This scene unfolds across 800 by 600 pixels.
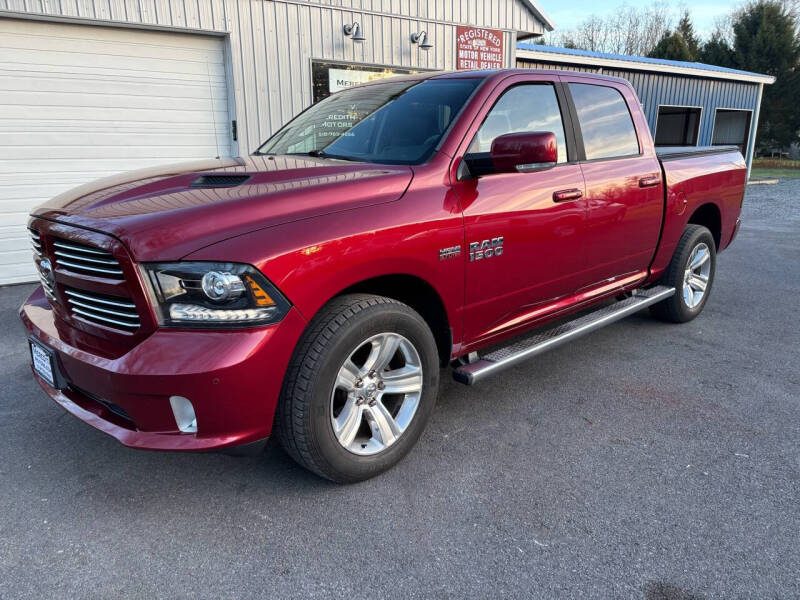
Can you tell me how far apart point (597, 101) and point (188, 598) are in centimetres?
377

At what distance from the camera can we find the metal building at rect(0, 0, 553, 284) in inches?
263

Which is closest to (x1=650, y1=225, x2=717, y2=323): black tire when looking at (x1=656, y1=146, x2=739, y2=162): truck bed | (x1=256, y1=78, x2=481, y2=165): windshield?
(x1=656, y1=146, x2=739, y2=162): truck bed

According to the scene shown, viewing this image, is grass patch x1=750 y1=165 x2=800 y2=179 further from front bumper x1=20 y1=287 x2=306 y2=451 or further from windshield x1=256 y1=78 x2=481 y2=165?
front bumper x1=20 y1=287 x2=306 y2=451

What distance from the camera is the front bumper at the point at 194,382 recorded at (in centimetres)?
220

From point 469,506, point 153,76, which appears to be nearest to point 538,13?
point 153,76

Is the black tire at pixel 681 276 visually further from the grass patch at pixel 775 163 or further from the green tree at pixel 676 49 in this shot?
the green tree at pixel 676 49

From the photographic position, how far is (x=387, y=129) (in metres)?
3.36

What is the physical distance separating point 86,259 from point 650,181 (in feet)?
11.8

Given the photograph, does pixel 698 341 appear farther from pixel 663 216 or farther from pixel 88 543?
pixel 88 543

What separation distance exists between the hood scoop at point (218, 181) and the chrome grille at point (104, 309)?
65cm

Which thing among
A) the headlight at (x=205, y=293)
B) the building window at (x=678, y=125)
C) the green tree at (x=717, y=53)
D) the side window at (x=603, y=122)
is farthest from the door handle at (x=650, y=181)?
the green tree at (x=717, y=53)

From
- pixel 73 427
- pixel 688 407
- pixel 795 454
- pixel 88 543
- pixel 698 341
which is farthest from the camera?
pixel 698 341

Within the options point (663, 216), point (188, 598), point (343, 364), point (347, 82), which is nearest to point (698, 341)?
point (663, 216)

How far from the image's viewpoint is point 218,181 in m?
2.78
